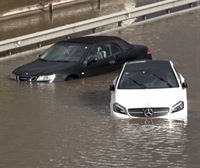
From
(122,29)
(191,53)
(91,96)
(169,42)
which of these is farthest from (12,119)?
(122,29)

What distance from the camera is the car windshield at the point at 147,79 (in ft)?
56.4

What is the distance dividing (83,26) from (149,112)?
14.6 meters

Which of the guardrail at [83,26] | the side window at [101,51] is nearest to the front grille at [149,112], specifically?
the side window at [101,51]

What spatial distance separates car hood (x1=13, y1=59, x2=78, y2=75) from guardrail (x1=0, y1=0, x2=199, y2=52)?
4.53 meters

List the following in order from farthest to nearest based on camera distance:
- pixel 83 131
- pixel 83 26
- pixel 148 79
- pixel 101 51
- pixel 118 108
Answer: pixel 83 26 < pixel 101 51 < pixel 148 79 < pixel 118 108 < pixel 83 131

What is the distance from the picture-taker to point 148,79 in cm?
1750

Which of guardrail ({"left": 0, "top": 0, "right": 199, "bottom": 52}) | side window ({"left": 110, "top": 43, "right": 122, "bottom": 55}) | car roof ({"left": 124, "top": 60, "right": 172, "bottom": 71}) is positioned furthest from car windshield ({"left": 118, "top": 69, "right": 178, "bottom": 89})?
guardrail ({"left": 0, "top": 0, "right": 199, "bottom": 52})

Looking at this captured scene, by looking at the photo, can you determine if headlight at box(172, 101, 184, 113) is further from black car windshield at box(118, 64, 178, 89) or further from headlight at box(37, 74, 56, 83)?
headlight at box(37, 74, 56, 83)

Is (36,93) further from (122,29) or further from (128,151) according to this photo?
(122,29)

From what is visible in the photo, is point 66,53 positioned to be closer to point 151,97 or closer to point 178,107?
point 151,97

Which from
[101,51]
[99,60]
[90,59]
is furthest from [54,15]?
[90,59]

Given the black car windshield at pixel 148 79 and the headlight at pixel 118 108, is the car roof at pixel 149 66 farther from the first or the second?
the headlight at pixel 118 108

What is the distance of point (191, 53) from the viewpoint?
2592cm

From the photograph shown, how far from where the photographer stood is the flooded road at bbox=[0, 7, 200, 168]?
545 inches
